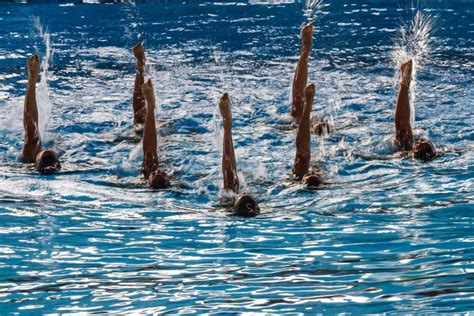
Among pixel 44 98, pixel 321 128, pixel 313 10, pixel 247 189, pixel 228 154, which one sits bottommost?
pixel 247 189

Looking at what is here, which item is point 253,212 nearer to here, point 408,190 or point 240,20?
point 408,190

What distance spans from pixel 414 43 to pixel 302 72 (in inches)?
261

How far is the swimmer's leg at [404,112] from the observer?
679 centimetres

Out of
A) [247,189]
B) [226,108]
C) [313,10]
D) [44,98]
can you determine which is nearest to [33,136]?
[247,189]

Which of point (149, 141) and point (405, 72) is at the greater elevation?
point (405, 72)

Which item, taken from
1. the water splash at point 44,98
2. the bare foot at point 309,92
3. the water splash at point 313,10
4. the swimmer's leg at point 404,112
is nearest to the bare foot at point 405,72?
the swimmer's leg at point 404,112

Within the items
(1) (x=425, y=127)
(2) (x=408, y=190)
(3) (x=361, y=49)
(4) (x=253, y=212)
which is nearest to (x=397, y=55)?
(3) (x=361, y=49)

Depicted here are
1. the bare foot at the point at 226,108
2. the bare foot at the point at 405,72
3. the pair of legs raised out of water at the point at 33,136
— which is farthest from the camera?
the bare foot at the point at 405,72

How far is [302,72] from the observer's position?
7.73 m

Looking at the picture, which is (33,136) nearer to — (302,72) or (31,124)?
(31,124)

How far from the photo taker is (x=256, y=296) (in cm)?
427

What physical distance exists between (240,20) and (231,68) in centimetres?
419

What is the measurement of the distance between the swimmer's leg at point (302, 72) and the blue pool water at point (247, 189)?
19 cm

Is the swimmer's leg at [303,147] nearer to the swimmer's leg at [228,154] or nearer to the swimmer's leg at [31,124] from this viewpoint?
the swimmer's leg at [228,154]
